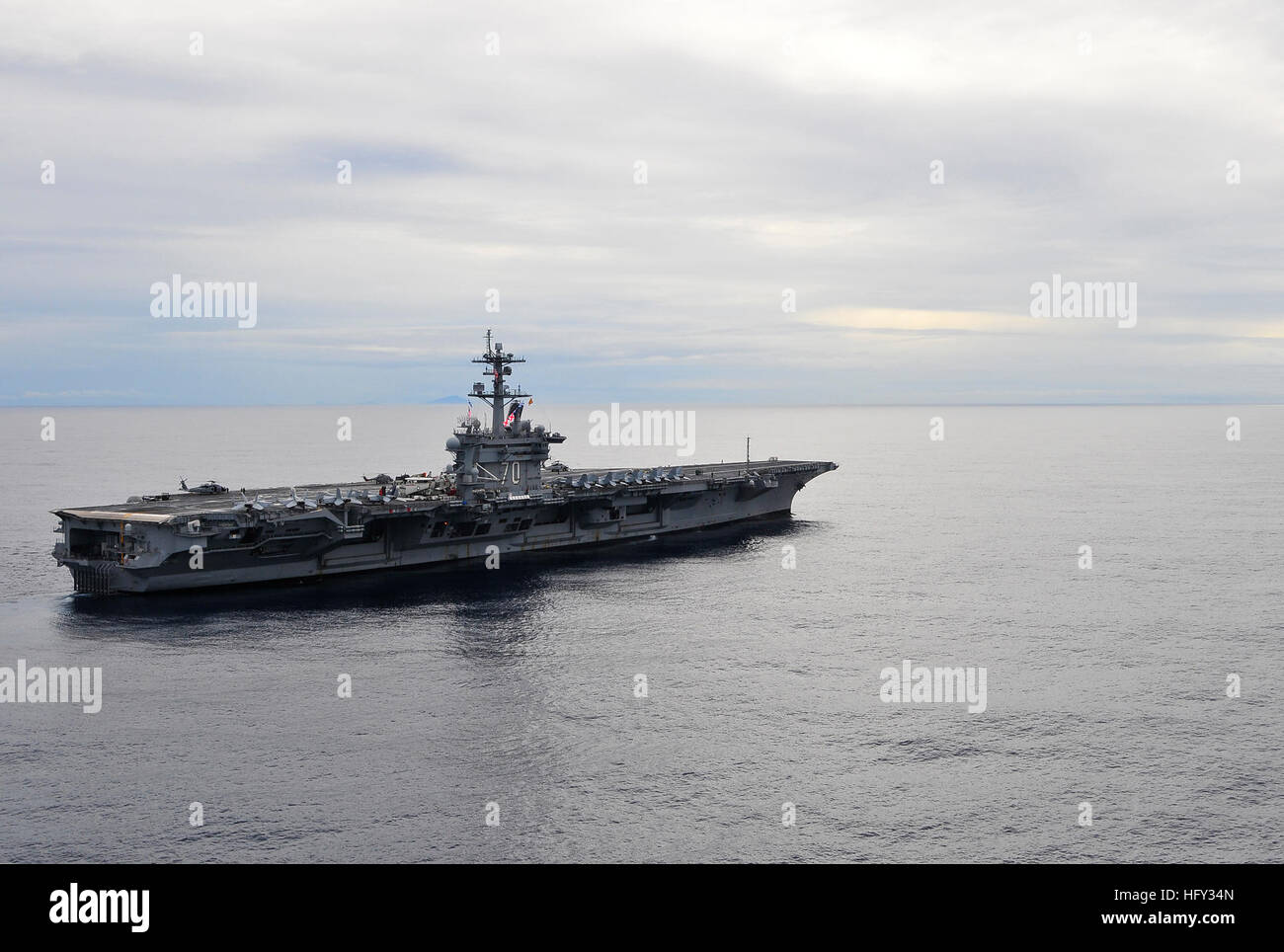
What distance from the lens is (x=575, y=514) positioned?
5425 cm

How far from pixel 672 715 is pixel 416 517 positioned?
23.5 metres

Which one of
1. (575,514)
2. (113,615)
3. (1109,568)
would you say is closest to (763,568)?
(575,514)

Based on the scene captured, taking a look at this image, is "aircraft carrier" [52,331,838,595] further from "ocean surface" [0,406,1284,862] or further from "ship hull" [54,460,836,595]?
"ocean surface" [0,406,1284,862]

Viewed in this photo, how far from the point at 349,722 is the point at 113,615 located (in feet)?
52.6

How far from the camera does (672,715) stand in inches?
1013

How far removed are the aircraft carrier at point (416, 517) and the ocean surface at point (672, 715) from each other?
1.61m

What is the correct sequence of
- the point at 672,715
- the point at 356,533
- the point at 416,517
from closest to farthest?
1. the point at 672,715
2. the point at 356,533
3. the point at 416,517

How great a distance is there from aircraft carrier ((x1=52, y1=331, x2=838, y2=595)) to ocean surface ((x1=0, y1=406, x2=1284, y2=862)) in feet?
5.29

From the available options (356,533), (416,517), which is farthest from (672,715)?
(416,517)

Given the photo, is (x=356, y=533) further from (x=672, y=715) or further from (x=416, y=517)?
(x=672, y=715)

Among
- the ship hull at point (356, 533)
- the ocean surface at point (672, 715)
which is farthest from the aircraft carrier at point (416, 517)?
the ocean surface at point (672, 715)

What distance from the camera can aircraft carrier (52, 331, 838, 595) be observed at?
39.1 meters

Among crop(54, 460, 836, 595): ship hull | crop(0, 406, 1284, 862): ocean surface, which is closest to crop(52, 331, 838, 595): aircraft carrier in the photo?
crop(54, 460, 836, 595): ship hull

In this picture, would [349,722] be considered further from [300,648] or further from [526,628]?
[526,628]
